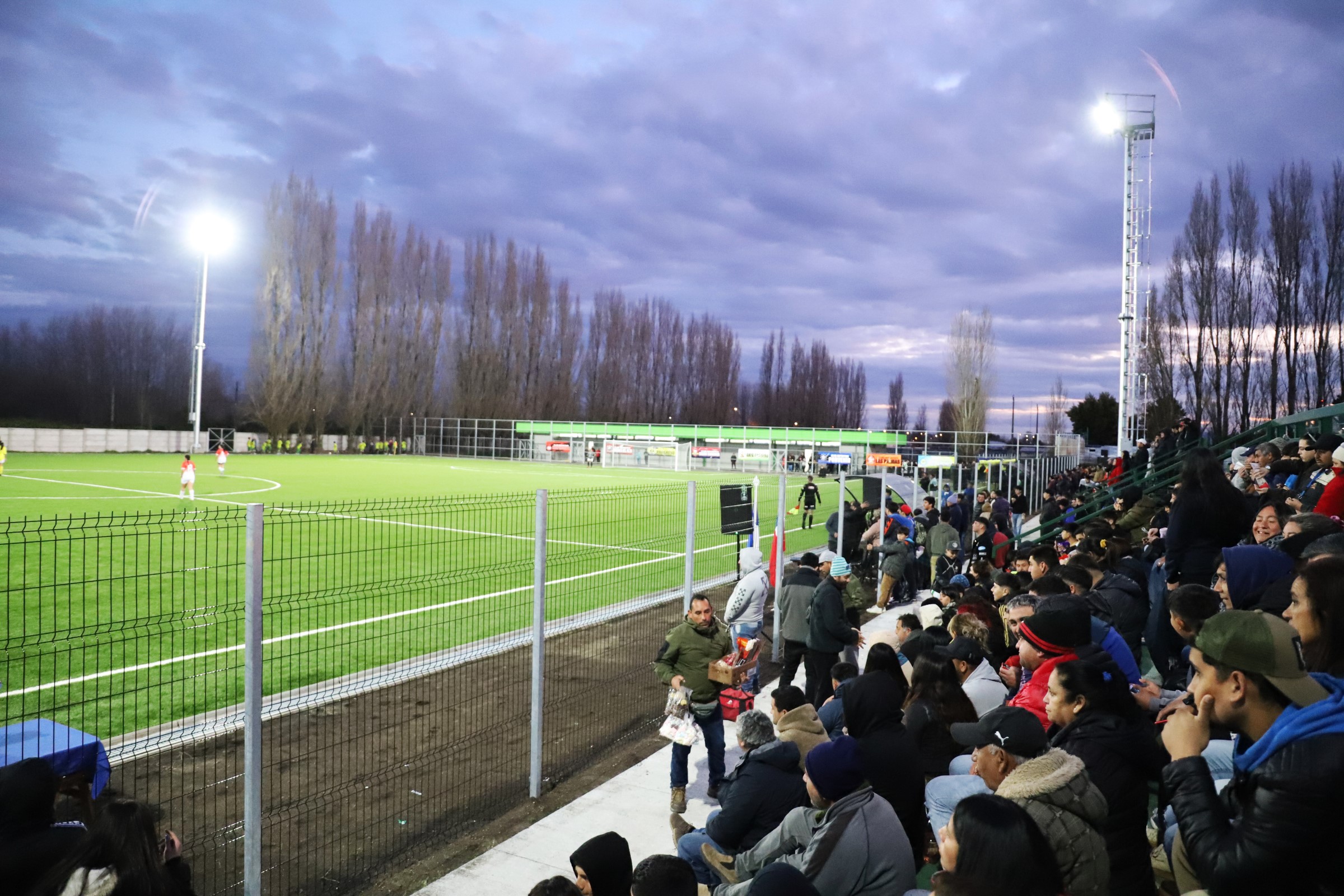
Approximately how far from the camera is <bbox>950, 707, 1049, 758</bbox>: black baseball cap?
Answer: 3205 millimetres

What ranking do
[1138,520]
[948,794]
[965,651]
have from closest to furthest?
1. [948,794]
2. [965,651]
3. [1138,520]

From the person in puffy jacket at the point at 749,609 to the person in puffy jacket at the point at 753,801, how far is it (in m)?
3.76

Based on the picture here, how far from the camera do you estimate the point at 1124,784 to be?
3066 mm

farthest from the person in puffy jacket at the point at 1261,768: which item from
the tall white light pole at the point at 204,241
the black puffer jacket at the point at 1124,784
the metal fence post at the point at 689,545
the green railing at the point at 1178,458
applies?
the tall white light pole at the point at 204,241

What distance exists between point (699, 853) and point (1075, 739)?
Result: 1.93 m

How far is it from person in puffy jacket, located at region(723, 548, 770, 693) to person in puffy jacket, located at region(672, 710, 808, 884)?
3757mm

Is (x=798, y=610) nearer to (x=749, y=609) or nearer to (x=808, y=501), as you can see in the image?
(x=749, y=609)

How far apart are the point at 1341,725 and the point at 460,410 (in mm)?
82245

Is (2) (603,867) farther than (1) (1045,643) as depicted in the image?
No

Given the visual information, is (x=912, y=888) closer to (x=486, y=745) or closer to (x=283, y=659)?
(x=486, y=745)

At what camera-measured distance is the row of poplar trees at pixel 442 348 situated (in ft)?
225

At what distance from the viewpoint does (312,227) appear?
71125 millimetres

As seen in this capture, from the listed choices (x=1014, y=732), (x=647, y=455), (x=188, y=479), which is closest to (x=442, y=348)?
(x=647, y=455)

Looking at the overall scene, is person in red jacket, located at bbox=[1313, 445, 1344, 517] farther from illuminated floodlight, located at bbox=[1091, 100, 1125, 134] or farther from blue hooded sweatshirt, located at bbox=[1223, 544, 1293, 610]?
illuminated floodlight, located at bbox=[1091, 100, 1125, 134]
